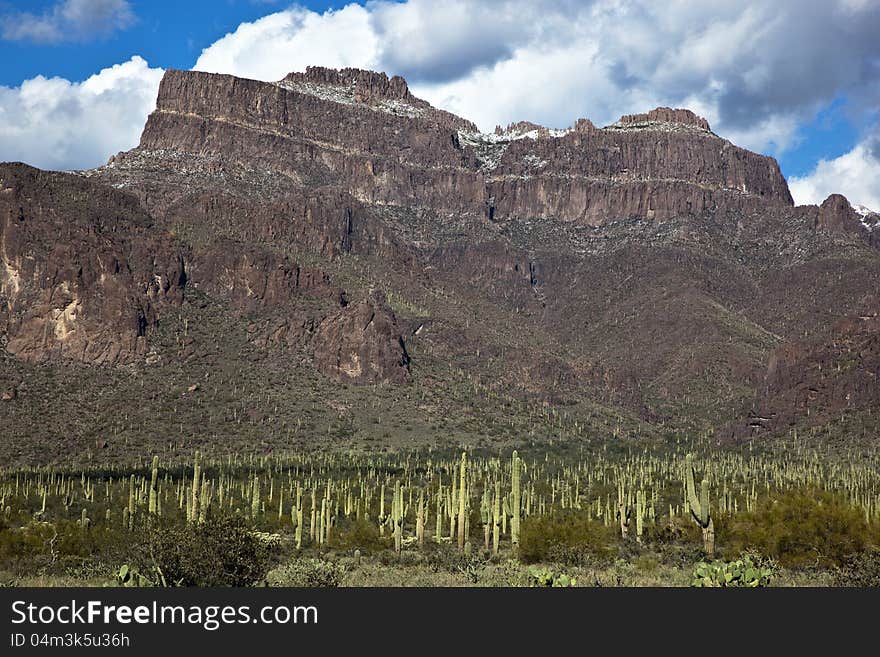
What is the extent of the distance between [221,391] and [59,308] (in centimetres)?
3263

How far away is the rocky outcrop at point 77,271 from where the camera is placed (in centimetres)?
15088

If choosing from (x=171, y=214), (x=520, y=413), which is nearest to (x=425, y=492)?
(x=520, y=413)

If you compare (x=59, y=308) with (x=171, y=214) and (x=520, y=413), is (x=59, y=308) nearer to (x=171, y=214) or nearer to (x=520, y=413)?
(x=171, y=214)

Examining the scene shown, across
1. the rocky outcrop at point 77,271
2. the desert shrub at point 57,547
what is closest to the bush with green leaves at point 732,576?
the desert shrub at point 57,547

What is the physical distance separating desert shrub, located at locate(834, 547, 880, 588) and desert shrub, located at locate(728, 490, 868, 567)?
2.06 meters

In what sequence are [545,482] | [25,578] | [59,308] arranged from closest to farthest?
[25,578]
[545,482]
[59,308]

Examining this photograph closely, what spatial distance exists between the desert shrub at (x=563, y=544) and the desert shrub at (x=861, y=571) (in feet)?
32.8

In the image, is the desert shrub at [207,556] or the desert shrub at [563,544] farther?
the desert shrub at [563,544]

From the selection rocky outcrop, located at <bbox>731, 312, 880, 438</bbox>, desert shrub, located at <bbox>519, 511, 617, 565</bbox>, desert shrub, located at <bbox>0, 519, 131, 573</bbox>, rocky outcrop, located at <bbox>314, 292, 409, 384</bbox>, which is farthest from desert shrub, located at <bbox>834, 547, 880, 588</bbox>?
rocky outcrop, located at <bbox>314, 292, 409, 384</bbox>

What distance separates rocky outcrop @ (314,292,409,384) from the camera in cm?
15725

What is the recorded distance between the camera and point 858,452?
124 m

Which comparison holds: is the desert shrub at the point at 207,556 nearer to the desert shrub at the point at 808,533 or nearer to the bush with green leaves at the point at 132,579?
the bush with green leaves at the point at 132,579

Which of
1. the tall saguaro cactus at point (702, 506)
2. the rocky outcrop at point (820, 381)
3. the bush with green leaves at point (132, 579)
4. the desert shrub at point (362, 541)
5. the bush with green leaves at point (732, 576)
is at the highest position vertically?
the rocky outcrop at point (820, 381)

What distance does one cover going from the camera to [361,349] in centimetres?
15888
